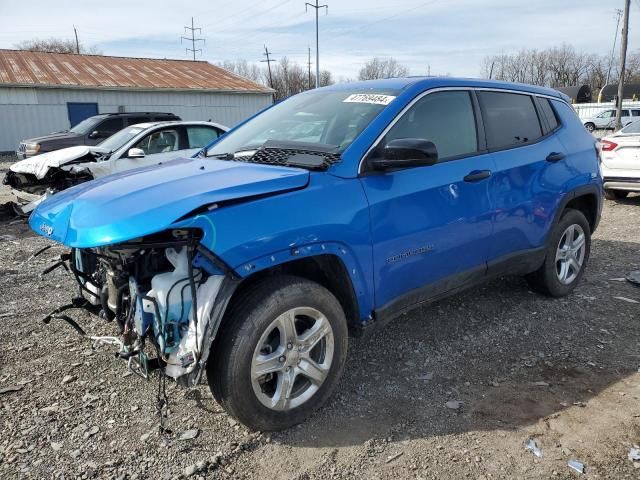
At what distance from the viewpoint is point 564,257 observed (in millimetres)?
4695

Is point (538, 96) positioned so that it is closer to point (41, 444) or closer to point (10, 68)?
point (41, 444)

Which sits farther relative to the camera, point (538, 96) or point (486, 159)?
point (538, 96)

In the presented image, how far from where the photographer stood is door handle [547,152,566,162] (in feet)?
13.8

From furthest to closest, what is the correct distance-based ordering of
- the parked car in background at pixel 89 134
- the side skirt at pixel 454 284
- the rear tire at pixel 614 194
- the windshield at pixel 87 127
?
the windshield at pixel 87 127 → the parked car in background at pixel 89 134 → the rear tire at pixel 614 194 → the side skirt at pixel 454 284

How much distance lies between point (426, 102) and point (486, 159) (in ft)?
2.07

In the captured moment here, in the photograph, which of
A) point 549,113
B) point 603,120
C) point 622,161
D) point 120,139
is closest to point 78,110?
point 120,139

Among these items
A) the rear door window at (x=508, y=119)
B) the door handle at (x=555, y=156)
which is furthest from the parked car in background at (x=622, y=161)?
the rear door window at (x=508, y=119)

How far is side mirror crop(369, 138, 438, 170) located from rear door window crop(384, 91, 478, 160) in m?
0.25

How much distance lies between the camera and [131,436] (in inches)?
111

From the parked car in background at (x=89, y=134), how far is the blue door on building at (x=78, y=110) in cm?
1253

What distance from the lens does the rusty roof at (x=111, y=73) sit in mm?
24344

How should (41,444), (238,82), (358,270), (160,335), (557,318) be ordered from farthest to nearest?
(238,82) < (557,318) < (358,270) < (41,444) < (160,335)

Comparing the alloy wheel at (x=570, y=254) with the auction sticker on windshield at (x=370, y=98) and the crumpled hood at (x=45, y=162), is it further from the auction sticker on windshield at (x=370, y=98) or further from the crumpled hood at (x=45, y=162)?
the crumpled hood at (x=45, y=162)

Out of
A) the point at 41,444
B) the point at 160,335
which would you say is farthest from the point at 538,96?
the point at 41,444
